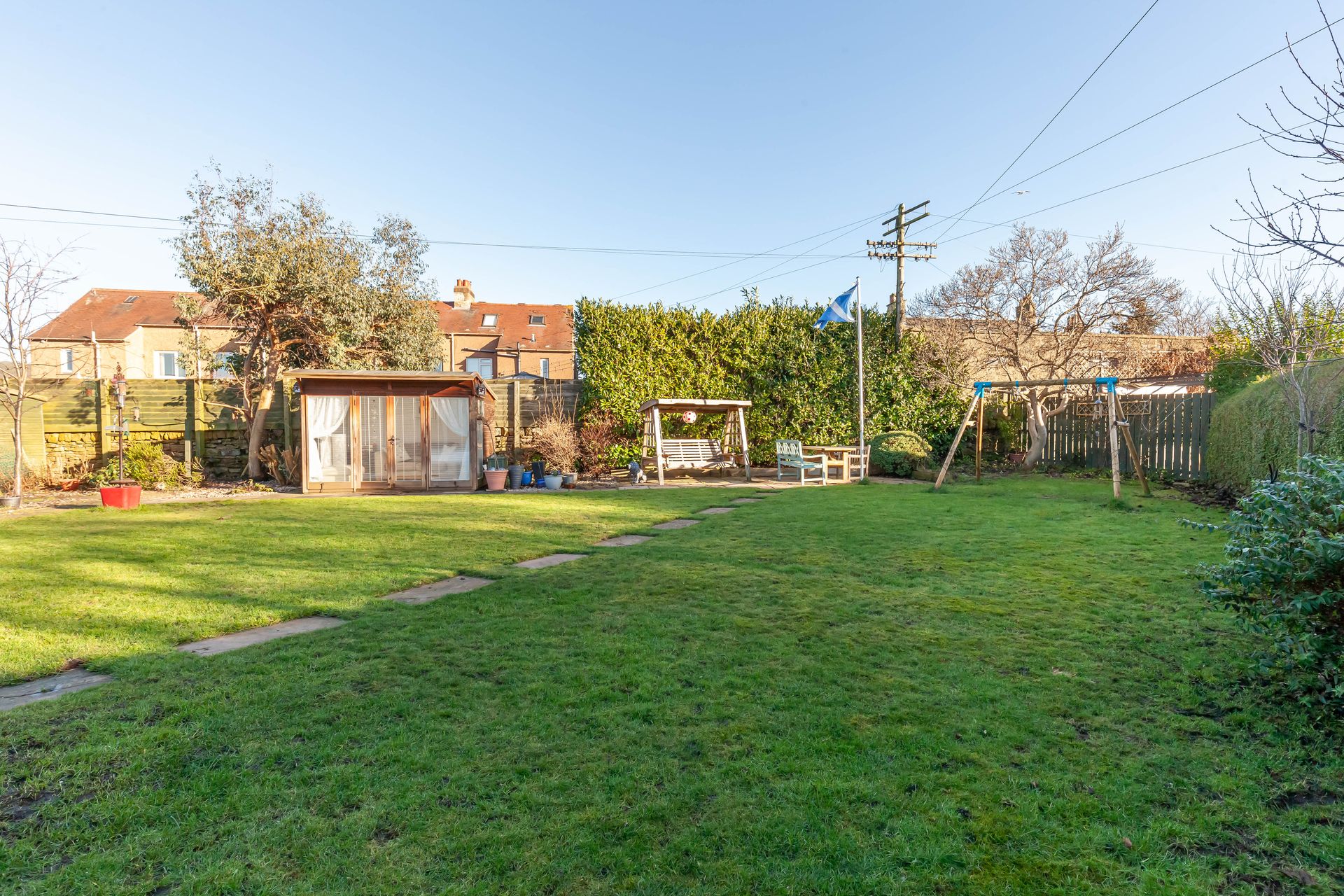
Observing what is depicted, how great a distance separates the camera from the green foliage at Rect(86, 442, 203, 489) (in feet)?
40.4

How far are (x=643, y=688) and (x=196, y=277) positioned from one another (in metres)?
13.7

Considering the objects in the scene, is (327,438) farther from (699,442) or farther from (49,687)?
(49,687)

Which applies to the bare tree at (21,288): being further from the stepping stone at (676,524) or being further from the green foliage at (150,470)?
the stepping stone at (676,524)

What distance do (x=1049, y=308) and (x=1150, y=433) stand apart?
11.3 feet

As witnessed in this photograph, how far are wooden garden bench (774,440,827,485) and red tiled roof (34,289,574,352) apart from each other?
1171cm

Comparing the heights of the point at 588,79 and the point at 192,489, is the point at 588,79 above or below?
above

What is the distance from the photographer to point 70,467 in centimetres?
1303

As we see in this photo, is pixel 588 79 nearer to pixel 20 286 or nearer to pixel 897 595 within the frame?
pixel 20 286

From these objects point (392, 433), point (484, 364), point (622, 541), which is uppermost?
point (484, 364)

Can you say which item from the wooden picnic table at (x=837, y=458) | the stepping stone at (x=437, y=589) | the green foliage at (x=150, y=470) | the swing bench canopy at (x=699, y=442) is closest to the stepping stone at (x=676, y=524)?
the stepping stone at (x=437, y=589)

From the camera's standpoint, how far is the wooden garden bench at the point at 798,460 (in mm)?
12594

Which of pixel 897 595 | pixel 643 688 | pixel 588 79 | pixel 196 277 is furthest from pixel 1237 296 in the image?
pixel 196 277

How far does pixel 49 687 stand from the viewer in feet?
9.61

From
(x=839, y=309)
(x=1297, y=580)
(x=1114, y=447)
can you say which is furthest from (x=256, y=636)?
(x=839, y=309)
